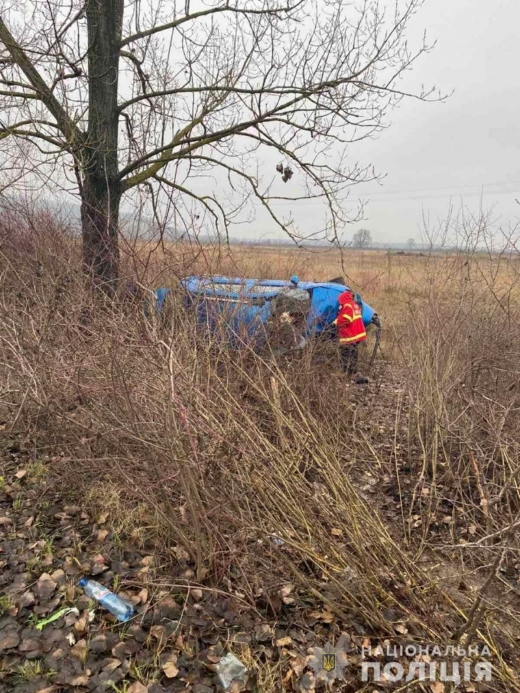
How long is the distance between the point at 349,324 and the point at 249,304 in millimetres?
1823

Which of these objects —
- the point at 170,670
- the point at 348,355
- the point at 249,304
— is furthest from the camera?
the point at 348,355

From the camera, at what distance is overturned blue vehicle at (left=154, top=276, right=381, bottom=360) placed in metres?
3.96

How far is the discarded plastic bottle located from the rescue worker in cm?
417

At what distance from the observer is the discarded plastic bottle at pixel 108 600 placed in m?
2.29

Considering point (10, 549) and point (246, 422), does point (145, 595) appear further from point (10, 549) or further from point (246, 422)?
point (246, 422)

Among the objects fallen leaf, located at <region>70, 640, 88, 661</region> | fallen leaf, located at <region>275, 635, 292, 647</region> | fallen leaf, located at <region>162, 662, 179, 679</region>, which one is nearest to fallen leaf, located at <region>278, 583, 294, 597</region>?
fallen leaf, located at <region>275, 635, 292, 647</region>

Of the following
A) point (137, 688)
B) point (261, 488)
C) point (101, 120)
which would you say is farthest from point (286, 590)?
point (101, 120)

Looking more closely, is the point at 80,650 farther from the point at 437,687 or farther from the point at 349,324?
the point at 349,324

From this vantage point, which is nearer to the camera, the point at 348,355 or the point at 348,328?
the point at 348,328

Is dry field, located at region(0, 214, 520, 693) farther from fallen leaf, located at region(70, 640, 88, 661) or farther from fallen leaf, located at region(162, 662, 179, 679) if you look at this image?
fallen leaf, located at region(70, 640, 88, 661)

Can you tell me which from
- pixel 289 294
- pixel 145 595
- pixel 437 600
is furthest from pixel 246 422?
pixel 289 294

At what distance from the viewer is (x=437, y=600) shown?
2.38 meters

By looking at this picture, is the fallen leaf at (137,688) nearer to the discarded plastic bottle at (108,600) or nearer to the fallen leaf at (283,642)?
the discarded plastic bottle at (108,600)

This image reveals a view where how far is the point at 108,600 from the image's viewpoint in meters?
2.35
